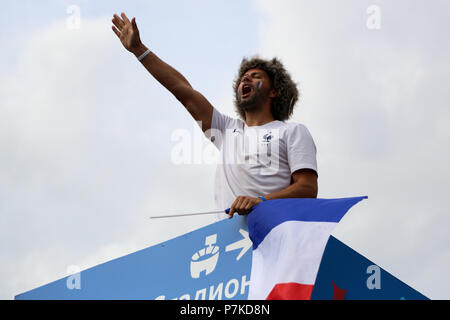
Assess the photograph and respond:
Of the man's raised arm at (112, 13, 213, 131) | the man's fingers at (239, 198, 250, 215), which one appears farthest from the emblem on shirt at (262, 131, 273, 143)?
the man's fingers at (239, 198, 250, 215)

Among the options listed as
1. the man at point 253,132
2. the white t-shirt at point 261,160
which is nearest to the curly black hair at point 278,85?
the man at point 253,132

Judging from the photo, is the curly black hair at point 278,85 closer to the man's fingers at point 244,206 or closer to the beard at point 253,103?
the beard at point 253,103

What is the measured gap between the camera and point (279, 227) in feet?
15.0

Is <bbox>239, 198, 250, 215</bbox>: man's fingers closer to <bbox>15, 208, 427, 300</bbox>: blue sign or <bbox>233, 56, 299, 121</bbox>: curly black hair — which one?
<bbox>15, 208, 427, 300</bbox>: blue sign

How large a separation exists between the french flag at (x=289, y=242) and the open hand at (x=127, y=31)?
2.14 metres

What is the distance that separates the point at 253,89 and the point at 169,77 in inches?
29.2

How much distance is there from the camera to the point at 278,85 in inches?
239

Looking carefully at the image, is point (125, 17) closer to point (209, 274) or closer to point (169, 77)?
point (169, 77)

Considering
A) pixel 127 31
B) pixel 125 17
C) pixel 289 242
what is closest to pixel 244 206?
pixel 289 242

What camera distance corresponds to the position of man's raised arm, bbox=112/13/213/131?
5719 millimetres

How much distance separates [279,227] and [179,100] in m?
1.81

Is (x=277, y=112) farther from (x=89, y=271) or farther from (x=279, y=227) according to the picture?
(x=89, y=271)
